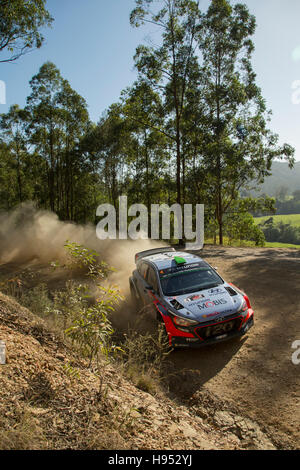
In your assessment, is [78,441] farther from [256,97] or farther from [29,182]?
[29,182]

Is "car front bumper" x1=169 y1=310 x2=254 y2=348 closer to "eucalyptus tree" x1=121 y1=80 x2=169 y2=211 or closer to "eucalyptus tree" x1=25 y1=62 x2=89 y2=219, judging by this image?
"eucalyptus tree" x1=121 y1=80 x2=169 y2=211

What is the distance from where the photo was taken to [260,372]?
4.92m

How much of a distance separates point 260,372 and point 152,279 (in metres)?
3.22

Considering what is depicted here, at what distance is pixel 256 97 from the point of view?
79.8ft

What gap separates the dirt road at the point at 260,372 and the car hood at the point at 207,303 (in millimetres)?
798

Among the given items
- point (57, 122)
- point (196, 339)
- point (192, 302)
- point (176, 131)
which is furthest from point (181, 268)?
point (57, 122)

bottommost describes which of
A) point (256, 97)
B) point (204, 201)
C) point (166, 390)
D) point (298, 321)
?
point (166, 390)

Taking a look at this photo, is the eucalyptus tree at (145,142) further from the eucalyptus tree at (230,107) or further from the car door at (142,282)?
the car door at (142,282)

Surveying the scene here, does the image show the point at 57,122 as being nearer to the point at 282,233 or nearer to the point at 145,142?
the point at 145,142

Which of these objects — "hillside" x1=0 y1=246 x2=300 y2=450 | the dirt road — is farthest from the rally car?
"hillside" x1=0 y1=246 x2=300 y2=450

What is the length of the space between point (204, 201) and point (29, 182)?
2671cm

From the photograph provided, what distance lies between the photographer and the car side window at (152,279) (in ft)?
22.8
